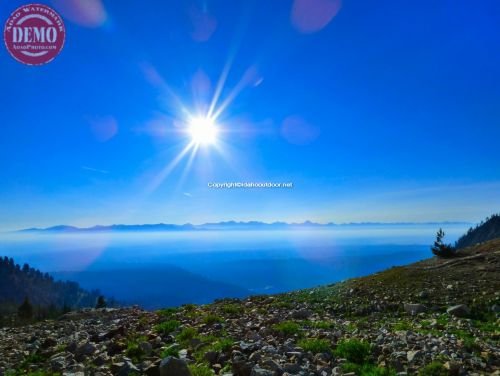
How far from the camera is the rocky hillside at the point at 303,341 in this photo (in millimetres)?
9375

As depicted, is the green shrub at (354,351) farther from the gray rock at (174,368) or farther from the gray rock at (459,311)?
the gray rock at (459,311)

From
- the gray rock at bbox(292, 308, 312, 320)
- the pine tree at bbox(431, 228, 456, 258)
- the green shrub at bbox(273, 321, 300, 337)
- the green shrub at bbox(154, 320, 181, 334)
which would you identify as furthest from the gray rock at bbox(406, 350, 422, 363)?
the pine tree at bbox(431, 228, 456, 258)

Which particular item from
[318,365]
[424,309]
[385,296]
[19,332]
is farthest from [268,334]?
[19,332]

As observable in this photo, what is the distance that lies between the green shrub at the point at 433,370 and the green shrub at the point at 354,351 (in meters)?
1.65

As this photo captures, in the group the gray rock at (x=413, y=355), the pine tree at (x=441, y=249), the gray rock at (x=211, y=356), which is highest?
the pine tree at (x=441, y=249)

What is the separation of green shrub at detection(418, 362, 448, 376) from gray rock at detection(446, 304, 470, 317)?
8406mm

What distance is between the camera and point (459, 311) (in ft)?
51.9

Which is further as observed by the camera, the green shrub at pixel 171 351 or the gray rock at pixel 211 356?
the green shrub at pixel 171 351

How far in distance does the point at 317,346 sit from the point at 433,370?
336 centimetres

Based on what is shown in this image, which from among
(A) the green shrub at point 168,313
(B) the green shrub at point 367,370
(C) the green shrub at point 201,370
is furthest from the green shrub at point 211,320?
(B) the green shrub at point 367,370

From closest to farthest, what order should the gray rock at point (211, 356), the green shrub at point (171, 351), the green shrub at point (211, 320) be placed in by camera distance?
the gray rock at point (211, 356) < the green shrub at point (171, 351) < the green shrub at point (211, 320)

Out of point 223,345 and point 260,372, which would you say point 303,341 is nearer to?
point 223,345

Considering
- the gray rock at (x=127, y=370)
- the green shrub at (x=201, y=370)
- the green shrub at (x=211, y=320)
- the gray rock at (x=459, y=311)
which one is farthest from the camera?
the green shrub at (x=211, y=320)

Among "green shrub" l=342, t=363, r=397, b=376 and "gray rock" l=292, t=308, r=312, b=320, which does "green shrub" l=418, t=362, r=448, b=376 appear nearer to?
"green shrub" l=342, t=363, r=397, b=376
